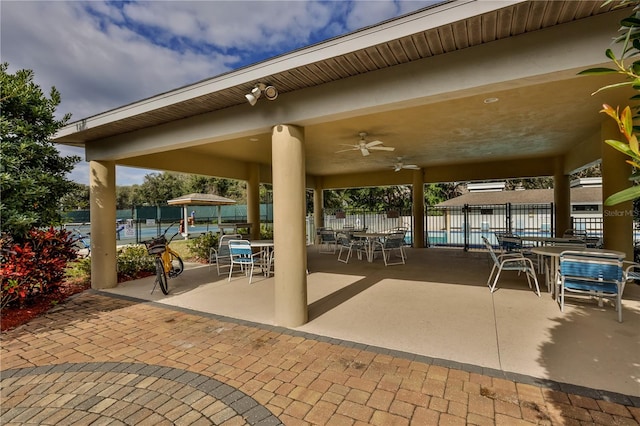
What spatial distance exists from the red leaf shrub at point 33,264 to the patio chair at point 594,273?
277 inches

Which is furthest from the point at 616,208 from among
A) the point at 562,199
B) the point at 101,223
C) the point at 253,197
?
the point at 101,223

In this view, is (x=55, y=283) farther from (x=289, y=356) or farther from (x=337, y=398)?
(x=337, y=398)

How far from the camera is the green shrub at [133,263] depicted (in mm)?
6574

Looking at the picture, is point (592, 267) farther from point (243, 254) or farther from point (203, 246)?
point (203, 246)

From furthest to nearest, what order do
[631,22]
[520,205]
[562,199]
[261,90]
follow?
1. [520,205]
2. [562,199]
3. [261,90]
4. [631,22]

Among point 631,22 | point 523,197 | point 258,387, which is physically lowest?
point 258,387

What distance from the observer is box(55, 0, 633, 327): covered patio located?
7.89ft

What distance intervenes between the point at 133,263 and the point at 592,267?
8254 mm

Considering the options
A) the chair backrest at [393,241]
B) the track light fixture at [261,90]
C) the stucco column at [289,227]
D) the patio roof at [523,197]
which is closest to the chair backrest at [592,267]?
the stucco column at [289,227]

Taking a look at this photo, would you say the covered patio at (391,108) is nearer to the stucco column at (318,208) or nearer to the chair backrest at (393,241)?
the chair backrest at (393,241)

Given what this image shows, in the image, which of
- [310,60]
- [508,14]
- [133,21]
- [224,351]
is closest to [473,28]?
[508,14]

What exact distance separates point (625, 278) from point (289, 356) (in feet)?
13.5

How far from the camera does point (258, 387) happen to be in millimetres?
2400

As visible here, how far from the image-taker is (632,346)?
9.61 ft
